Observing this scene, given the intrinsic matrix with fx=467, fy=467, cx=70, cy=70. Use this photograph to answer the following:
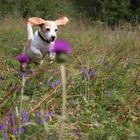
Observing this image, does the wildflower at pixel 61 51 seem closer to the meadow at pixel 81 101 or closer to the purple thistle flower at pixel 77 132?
the meadow at pixel 81 101

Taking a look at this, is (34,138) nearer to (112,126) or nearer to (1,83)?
(112,126)

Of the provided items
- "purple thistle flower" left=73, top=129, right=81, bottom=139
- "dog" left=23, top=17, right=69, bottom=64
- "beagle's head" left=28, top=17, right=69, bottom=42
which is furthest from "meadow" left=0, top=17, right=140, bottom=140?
"beagle's head" left=28, top=17, right=69, bottom=42

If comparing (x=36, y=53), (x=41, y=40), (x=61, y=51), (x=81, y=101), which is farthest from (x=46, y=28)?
(x=61, y=51)

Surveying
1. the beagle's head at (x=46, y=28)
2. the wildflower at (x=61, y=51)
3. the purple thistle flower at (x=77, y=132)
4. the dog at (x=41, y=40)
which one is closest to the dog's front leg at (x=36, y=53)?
the dog at (x=41, y=40)

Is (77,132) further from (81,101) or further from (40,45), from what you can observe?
(40,45)

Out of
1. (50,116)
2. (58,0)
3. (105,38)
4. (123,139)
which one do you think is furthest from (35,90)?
(58,0)

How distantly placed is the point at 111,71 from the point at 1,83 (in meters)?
0.86

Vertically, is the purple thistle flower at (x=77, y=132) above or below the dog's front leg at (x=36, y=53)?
above

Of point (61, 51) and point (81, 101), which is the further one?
point (81, 101)

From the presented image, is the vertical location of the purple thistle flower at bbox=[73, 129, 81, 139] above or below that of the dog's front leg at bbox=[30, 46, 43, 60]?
above

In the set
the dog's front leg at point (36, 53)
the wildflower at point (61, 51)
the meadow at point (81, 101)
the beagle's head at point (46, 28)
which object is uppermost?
the wildflower at point (61, 51)

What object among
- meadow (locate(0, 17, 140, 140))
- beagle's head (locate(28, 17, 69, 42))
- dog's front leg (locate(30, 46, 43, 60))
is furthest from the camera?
beagle's head (locate(28, 17, 69, 42))

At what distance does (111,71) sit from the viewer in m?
3.64

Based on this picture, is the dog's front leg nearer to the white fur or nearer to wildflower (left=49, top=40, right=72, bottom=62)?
the white fur
